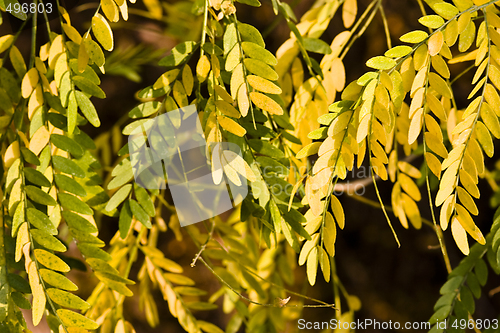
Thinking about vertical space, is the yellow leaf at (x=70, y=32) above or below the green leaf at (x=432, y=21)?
above

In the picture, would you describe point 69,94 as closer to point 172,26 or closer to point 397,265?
point 172,26

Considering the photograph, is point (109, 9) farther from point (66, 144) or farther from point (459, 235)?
point (459, 235)

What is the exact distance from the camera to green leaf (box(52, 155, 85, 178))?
12.6 inches

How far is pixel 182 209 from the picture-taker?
42cm

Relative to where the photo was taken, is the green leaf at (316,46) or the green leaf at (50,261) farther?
the green leaf at (316,46)

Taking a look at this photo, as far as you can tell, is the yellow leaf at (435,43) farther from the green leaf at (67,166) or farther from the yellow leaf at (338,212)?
the green leaf at (67,166)

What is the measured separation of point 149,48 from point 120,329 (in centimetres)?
59

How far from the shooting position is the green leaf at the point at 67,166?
320 mm

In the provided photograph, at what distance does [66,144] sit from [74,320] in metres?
0.16

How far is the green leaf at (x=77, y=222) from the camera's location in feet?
1.06

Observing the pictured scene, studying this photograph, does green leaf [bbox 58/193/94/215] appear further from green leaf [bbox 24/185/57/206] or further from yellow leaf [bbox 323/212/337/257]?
yellow leaf [bbox 323/212/337/257]

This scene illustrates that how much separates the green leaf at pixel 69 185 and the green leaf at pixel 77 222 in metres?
0.02

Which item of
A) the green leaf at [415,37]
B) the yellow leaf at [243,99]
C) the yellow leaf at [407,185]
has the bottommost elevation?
the yellow leaf at [407,185]

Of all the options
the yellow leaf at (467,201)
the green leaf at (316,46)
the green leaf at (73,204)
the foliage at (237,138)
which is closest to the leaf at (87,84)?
the foliage at (237,138)
